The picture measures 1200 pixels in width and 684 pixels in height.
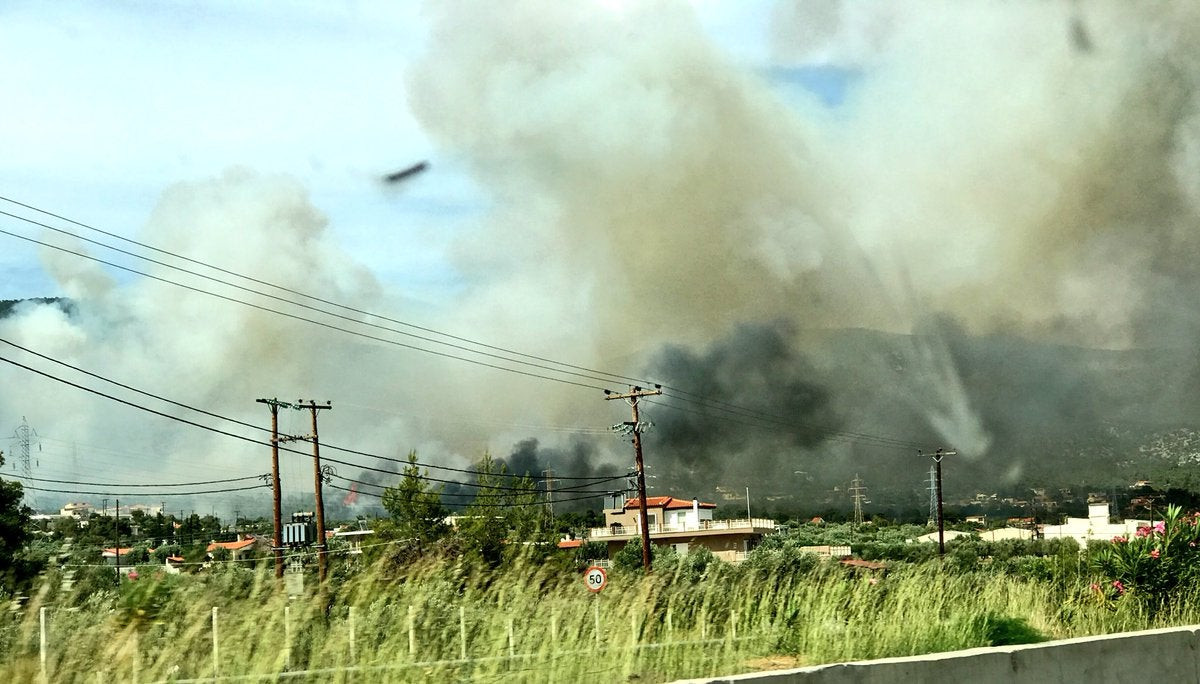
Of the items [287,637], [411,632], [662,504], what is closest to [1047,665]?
[411,632]

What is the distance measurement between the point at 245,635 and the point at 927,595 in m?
8.25

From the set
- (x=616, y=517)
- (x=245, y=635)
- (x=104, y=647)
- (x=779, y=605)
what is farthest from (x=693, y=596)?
(x=616, y=517)

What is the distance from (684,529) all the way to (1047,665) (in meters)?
98.3

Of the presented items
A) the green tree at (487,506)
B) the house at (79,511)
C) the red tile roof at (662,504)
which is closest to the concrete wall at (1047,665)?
the house at (79,511)

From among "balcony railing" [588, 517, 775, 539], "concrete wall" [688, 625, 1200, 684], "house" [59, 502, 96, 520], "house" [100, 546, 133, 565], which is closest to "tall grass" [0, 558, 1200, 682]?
"concrete wall" [688, 625, 1200, 684]

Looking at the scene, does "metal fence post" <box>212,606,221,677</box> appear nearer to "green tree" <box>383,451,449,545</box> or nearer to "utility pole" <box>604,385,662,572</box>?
"utility pole" <box>604,385,662,572</box>

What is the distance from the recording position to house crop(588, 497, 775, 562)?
3927 inches

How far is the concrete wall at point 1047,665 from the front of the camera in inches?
313

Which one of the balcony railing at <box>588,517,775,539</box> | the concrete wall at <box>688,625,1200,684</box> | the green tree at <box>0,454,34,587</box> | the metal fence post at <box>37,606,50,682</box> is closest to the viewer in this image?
the metal fence post at <box>37,606,50,682</box>

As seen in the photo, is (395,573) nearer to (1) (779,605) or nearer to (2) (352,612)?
(2) (352,612)

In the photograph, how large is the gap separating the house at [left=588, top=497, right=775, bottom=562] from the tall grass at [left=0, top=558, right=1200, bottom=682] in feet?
224

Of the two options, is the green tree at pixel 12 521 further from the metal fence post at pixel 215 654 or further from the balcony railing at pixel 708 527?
the balcony railing at pixel 708 527

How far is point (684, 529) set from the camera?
106562mm

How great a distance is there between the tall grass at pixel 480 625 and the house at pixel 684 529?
68266 millimetres
